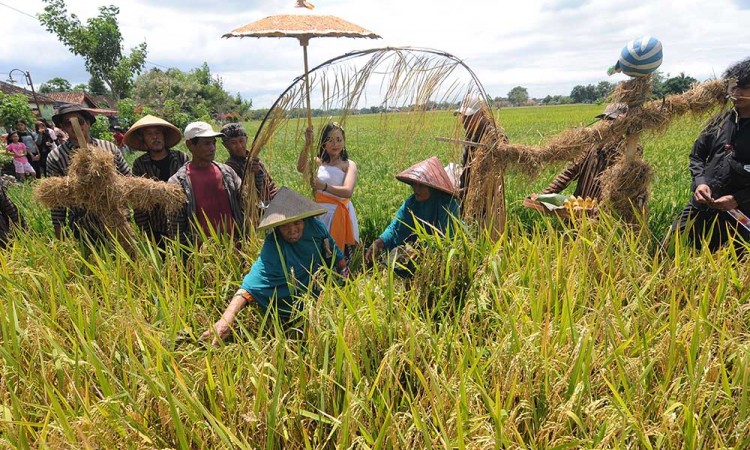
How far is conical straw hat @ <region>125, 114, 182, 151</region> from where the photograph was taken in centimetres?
342

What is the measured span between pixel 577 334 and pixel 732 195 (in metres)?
1.58

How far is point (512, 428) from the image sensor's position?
1.50 m

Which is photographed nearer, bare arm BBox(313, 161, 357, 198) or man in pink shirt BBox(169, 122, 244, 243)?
man in pink shirt BBox(169, 122, 244, 243)

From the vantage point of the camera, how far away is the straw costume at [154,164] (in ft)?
11.2

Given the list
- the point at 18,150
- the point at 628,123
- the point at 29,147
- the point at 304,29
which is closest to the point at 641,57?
the point at 628,123

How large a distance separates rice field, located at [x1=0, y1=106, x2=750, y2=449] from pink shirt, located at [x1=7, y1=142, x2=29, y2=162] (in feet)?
29.6

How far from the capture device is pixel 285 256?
2.50 metres

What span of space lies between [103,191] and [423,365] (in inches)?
84.1

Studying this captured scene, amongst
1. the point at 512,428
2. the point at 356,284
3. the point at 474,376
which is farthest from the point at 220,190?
the point at 512,428

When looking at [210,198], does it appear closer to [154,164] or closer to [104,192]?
[154,164]

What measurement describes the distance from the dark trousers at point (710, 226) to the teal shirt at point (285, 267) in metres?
2.05

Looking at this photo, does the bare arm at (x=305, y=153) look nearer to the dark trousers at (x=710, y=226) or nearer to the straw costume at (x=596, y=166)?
the straw costume at (x=596, y=166)

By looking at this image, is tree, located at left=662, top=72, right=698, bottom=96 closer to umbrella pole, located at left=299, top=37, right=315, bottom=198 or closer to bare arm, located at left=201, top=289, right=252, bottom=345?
umbrella pole, located at left=299, top=37, right=315, bottom=198

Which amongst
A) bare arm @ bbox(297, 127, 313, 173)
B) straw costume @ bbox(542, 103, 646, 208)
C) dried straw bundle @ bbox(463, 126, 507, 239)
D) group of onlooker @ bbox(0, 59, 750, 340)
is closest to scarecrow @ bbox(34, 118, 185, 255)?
group of onlooker @ bbox(0, 59, 750, 340)
